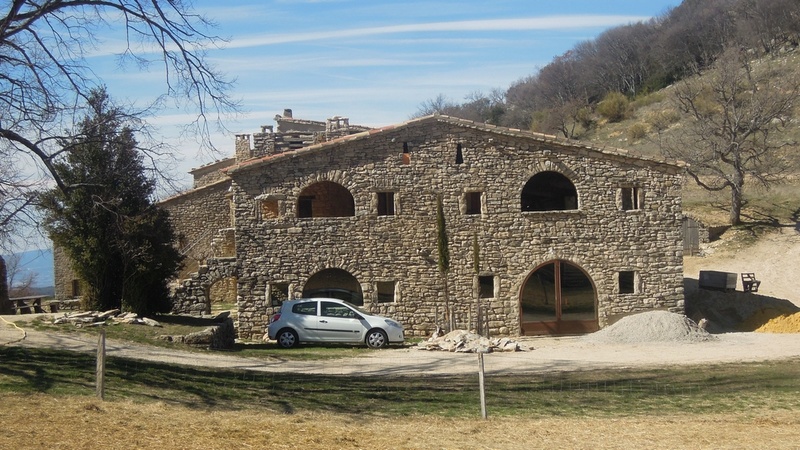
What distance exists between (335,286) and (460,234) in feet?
14.3

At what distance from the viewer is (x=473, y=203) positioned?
2709 centimetres

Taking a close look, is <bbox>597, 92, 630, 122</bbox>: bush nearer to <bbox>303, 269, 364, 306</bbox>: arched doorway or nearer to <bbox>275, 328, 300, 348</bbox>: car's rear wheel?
<bbox>303, 269, 364, 306</bbox>: arched doorway

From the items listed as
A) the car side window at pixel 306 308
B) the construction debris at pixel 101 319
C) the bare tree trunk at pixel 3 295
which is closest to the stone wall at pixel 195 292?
the construction debris at pixel 101 319

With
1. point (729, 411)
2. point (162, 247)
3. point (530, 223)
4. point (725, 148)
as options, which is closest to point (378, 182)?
point (530, 223)

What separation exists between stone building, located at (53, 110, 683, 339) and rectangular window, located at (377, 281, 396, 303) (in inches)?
1.8

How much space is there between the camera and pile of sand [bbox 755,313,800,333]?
27.8 metres

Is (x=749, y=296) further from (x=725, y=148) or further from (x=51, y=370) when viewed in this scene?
(x=51, y=370)

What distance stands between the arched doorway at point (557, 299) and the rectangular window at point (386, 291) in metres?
4.19

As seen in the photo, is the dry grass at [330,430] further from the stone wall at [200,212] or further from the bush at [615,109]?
the bush at [615,109]

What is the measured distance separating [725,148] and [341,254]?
1045 inches

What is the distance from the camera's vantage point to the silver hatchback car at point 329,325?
23.7 meters

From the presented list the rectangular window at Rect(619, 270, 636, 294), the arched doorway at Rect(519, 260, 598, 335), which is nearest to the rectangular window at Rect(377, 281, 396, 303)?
the arched doorway at Rect(519, 260, 598, 335)

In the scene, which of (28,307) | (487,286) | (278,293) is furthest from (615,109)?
(28,307)

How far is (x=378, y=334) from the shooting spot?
23.7m
